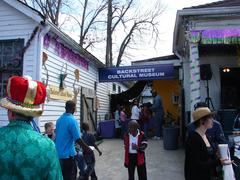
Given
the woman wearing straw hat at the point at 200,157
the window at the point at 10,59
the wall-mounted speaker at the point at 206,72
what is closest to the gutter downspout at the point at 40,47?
the window at the point at 10,59

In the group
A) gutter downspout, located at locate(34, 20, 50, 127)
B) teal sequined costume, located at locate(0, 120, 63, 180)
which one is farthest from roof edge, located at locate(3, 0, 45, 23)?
teal sequined costume, located at locate(0, 120, 63, 180)

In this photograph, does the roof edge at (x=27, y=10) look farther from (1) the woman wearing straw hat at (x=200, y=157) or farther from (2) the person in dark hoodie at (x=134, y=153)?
(1) the woman wearing straw hat at (x=200, y=157)

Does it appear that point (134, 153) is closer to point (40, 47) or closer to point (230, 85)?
point (40, 47)

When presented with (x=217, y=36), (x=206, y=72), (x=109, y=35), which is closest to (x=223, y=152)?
(x=217, y=36)

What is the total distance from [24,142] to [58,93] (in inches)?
378

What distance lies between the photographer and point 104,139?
1758 centimetres

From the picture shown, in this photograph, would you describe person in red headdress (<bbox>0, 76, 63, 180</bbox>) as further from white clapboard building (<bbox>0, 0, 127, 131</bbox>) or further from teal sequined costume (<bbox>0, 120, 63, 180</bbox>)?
white clapboard building (<bbox>0, 0, 127, 131</bbox>)

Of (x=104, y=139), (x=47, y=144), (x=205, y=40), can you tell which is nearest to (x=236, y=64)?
(x=205, y=40)

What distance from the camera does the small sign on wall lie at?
37.0 ft

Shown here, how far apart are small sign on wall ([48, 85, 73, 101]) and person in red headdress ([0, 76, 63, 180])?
871 cm

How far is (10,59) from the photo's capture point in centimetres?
1063

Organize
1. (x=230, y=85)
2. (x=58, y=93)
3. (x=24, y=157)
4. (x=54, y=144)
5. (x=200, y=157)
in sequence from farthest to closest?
1. (x=230, y=85)
2. (x=58, y=93)
3. (x=200, y=157)
4. (x=54, y=144)
5. (x=24, y=157)

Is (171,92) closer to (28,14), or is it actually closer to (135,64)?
(135,64)

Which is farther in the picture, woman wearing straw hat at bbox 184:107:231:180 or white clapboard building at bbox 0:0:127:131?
white clapboard building at bbox 0:0:127:131
